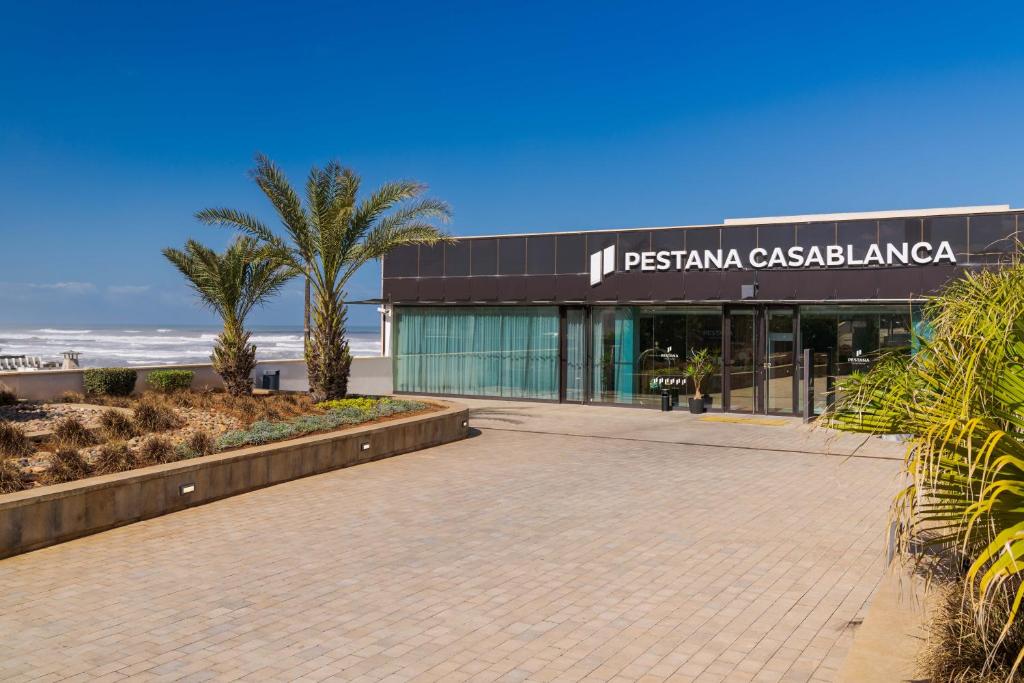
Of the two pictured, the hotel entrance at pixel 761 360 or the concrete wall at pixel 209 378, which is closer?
the concrete wall at pixel 209 378

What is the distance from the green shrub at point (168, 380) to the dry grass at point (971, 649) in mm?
19051

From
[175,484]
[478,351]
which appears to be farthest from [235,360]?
[175,484]

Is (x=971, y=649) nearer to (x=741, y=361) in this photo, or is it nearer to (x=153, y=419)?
(x=153, y=419)

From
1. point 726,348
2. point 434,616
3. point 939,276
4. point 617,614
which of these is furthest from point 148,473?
point 939,276

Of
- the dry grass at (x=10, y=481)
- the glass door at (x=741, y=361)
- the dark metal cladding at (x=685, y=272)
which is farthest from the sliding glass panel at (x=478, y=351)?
the dry grass at (x=10, y=481)

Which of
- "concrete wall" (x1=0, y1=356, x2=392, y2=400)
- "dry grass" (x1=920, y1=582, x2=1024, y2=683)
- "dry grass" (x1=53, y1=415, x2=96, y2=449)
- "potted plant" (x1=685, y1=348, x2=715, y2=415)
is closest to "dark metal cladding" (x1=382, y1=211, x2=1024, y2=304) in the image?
"potted plant" (x1=685, y1=348, x2=715, y2=415)

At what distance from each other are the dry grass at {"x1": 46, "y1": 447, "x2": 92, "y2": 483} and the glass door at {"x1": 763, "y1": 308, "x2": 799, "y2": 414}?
15.5m

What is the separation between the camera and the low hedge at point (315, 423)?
40.1 feet

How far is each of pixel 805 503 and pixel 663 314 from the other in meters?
11.9

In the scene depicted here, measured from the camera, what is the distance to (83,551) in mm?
8312

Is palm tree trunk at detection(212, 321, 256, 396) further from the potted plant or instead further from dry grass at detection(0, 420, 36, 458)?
the potted plant

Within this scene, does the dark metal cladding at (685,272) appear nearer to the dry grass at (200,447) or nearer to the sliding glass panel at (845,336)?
the sliding glass panel at (845,336)

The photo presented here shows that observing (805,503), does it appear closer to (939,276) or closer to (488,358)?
(939,276)

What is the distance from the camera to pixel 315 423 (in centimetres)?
1376
